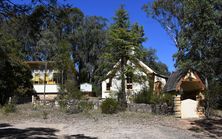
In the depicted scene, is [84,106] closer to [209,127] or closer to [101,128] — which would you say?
[101,128]

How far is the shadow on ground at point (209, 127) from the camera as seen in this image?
19.0 metres

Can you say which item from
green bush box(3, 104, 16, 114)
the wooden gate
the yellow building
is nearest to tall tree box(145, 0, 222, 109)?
the wooden gate

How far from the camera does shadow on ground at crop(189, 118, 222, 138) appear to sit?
19.0 m

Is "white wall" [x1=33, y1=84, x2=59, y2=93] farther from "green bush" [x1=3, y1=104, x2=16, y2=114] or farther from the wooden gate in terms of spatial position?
the wooden gate

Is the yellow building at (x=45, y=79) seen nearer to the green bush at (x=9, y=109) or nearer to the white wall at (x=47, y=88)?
the white wall at (x=47, y=88)

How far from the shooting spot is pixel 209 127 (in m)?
21.4

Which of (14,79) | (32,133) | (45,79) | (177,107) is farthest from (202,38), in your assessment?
(45,79)

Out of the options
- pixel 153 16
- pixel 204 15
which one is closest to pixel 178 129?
pixel 204 15

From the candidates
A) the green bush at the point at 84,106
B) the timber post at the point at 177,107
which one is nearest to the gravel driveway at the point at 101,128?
the timber post at the point at 177,107

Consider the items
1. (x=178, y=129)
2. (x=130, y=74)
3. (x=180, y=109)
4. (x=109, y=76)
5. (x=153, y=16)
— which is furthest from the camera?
(x=153, y=16)

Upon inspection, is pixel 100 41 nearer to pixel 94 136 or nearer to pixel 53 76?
pixel 53 76

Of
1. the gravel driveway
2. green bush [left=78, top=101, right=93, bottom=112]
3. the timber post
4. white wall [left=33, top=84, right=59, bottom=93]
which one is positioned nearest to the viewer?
the gravel driveway

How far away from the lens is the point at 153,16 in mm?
42500

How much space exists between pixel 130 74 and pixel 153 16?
12.3 meters
